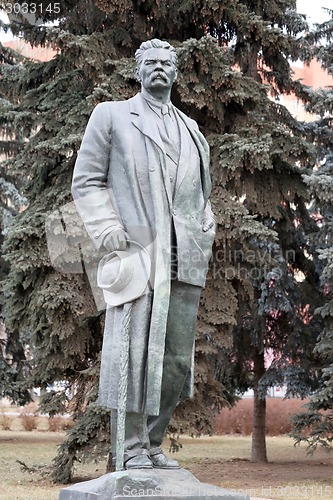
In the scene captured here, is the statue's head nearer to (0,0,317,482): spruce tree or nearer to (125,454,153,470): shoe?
(125,454,153,470): shoe

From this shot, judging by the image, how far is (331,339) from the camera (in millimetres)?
12773

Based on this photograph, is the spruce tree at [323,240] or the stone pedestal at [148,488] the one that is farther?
the spruce tree at [323,240]

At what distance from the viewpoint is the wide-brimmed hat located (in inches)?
201

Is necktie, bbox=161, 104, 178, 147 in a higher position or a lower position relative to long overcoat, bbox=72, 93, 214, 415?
higher

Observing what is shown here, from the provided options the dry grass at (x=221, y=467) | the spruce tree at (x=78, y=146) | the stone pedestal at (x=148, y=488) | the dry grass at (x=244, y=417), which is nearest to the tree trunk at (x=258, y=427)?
the dry grass at (x=221, y=467)

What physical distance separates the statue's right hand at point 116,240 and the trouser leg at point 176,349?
36 cm

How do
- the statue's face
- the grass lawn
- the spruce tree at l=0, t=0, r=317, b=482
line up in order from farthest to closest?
the spruce tree at l=0, t=0, r=317, b=482 → the grass lawn → the statue's face

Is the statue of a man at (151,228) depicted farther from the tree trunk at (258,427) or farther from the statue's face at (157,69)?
the tree trunk at (258,427)

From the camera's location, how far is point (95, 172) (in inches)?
211

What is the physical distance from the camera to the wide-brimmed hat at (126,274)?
5.09m

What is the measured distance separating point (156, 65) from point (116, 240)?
3.55ft

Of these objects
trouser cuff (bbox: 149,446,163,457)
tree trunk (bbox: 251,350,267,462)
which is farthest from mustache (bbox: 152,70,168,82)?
tree trunk (bbox: 251,350,267,462)

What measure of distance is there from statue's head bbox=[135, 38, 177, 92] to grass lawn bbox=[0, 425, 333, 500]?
616cm

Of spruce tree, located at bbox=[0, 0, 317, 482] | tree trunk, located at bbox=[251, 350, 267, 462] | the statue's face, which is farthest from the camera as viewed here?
tree trunk, located at bbox=[251, 350, 267, 462]
